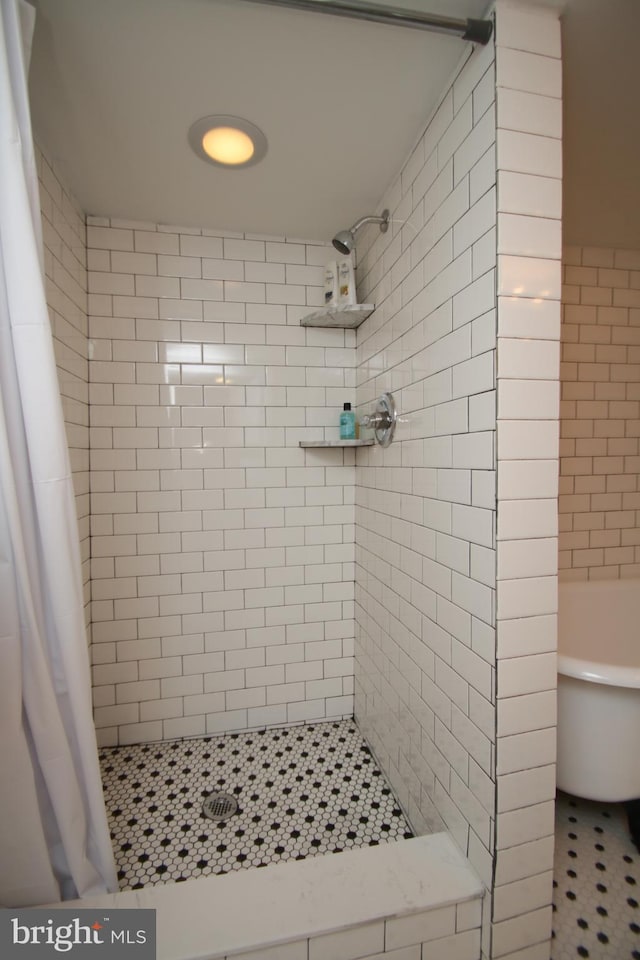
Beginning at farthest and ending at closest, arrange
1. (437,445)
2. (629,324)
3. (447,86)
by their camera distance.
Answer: (629,324) < (437,445) < (447,86)

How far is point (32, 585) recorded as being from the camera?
0.95 metres

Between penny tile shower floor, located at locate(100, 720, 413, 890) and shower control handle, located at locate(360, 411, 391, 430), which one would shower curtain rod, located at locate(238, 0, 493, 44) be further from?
penny tile shower floor, located at locate(100, 720, 413, 890)

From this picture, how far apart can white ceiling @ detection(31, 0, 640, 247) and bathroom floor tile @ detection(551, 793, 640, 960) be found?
2203 millimetres

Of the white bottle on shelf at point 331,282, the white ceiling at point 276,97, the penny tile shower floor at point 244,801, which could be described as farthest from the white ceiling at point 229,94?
the penny tile shower floor at point 244,801

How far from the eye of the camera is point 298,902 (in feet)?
3.23

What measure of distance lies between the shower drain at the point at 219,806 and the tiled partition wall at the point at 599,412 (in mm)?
1668

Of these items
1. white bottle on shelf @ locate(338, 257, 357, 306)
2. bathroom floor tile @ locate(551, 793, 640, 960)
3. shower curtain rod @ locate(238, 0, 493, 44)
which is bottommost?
bathroom floor tile @ locate(551, 793, 640, 960)

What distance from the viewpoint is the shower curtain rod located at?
0.78 metres

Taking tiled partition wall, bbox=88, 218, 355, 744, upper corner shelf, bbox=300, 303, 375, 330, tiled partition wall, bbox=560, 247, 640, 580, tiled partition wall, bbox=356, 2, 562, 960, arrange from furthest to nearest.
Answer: tiled partition wall, bbox=560, 247, 640, 580, tiled partition wall, bbox=88, 218, 355, 744, upper corner shelf, bbox=300, 303, 375, 330, tiled partition wall, bbox=356, 2, 562, 960

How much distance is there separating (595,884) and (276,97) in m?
2.41

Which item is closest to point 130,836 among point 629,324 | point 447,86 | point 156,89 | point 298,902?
point 298,902

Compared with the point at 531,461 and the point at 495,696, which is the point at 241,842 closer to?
the point at 495,696

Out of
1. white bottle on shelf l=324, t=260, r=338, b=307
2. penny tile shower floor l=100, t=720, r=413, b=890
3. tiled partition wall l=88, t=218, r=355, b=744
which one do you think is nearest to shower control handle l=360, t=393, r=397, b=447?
tiled partition wall l=88, t=218, r=355, b=744

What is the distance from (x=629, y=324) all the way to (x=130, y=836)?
2858 millimetres
